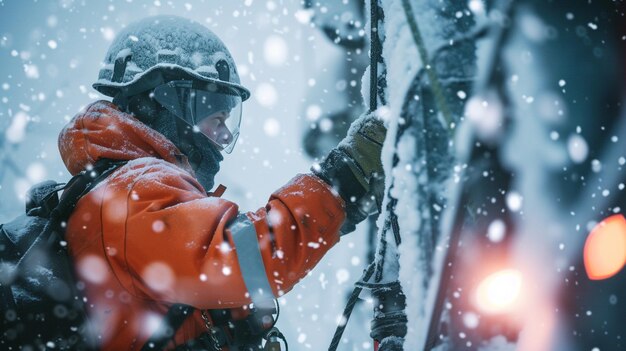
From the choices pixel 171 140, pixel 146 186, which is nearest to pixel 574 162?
pixel 146 186

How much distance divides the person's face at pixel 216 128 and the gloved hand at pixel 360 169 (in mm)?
1093

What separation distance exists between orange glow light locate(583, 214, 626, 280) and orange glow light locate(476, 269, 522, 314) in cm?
16

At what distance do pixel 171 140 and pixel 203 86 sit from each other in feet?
1.69

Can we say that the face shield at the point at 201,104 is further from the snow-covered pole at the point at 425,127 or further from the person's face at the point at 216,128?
the snow-covered pole at the point at 425,127

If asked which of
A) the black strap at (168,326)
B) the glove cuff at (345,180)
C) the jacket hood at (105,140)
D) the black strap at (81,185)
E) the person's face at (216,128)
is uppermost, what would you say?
the person's face at (216,128)

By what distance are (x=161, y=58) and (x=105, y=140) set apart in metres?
0.98

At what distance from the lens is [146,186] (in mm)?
1648

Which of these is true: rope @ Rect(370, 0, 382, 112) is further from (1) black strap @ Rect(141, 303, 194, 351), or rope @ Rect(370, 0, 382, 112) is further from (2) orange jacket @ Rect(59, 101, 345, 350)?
(1) black strap @ Rect(141, 303, 194, 351)

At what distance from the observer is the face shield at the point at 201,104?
8.27 feet

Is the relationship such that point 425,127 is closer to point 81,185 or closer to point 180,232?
point 180,232

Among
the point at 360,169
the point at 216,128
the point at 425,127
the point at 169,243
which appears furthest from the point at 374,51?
the point at 216,128

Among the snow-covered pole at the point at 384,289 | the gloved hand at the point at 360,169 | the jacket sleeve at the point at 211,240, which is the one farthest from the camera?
the gloved hand at the point at 360,169

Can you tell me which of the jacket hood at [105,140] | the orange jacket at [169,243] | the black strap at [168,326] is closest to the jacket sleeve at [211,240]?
the orange jacket at [169,243]

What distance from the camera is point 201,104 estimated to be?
8.86 ft
